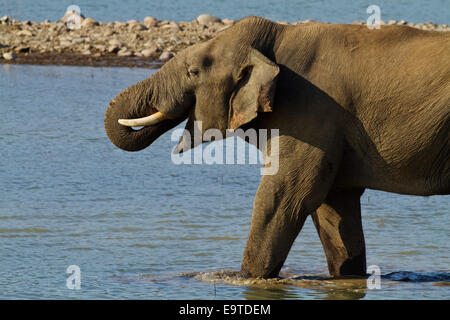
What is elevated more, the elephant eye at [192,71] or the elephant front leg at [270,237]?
the elephant eye at [192,71]

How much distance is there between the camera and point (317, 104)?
784 centimetres

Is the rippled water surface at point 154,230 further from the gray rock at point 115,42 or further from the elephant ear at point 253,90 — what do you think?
the gray rock at point 115,42

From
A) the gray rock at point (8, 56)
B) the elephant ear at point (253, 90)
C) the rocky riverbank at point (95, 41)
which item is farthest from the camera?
the rocky riverbank at point (95, 41)

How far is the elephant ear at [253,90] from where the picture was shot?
7691 mm

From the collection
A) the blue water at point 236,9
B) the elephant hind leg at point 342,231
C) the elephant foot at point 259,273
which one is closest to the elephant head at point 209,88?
the elephant foot at point 259,273

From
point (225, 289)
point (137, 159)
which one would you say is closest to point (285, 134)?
point (225, 289)

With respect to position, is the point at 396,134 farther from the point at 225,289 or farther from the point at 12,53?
the point at 12,53

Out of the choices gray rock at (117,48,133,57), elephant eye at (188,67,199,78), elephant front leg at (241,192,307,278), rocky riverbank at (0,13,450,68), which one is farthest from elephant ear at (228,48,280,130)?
gray rock at (117,48,133,57)

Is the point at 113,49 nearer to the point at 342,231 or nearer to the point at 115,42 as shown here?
the point at 115,42

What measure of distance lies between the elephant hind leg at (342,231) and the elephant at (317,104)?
45 cm

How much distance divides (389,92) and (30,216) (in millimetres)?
4481

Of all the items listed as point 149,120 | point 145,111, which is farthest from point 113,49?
point 149,120

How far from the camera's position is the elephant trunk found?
8.12m

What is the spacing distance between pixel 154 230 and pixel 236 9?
1239 inches
